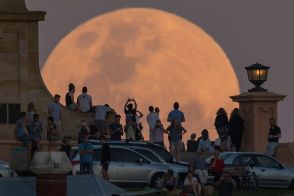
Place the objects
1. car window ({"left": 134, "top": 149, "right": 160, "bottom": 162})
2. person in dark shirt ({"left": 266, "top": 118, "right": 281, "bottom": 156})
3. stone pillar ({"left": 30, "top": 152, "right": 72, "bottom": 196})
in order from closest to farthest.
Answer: stone pillar ({"left": 30, "top": 152, "right": 72, "bottom": 196}) < car window ({"left": 134, "top": 149, "right": 160, "bottom": 162}) < person in dark shirt ({"left": 266, "top": 118, "right": 281, "bottom": 156})

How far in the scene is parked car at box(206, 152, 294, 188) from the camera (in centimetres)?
6756

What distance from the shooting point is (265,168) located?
223ft

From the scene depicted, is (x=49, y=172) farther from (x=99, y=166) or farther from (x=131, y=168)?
(x=131, y=168)

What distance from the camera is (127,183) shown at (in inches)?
2616

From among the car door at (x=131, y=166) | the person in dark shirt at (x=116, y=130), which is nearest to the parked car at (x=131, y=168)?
the car door at (x=131, y=166)

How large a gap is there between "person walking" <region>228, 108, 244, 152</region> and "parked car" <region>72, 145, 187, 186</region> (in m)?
7.98

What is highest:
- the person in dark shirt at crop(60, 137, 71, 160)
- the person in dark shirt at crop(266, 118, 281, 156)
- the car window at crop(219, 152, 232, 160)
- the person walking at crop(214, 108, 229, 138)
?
the person walking at crop(214, 108, 229, 138)

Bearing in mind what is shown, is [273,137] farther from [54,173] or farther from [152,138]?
[54,173]

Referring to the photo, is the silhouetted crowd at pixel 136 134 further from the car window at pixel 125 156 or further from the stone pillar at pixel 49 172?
the stone pillar at pixel 49 172

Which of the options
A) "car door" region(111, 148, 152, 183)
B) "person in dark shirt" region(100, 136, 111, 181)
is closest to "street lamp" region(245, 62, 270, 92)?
"car door" region(111, 148, 152, 183)

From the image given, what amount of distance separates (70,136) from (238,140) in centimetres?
585

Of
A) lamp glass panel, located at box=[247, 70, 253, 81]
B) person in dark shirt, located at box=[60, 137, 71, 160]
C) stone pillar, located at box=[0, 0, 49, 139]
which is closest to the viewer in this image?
person in dark shirt, located at box=[60, 137, 71, 160]

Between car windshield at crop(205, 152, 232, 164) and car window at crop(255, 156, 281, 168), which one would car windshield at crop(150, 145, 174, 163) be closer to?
car windshield at crop(205, 152, 232, 164)

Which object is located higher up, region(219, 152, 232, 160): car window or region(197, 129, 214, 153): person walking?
region(197, 129, 214, 153): person walking
